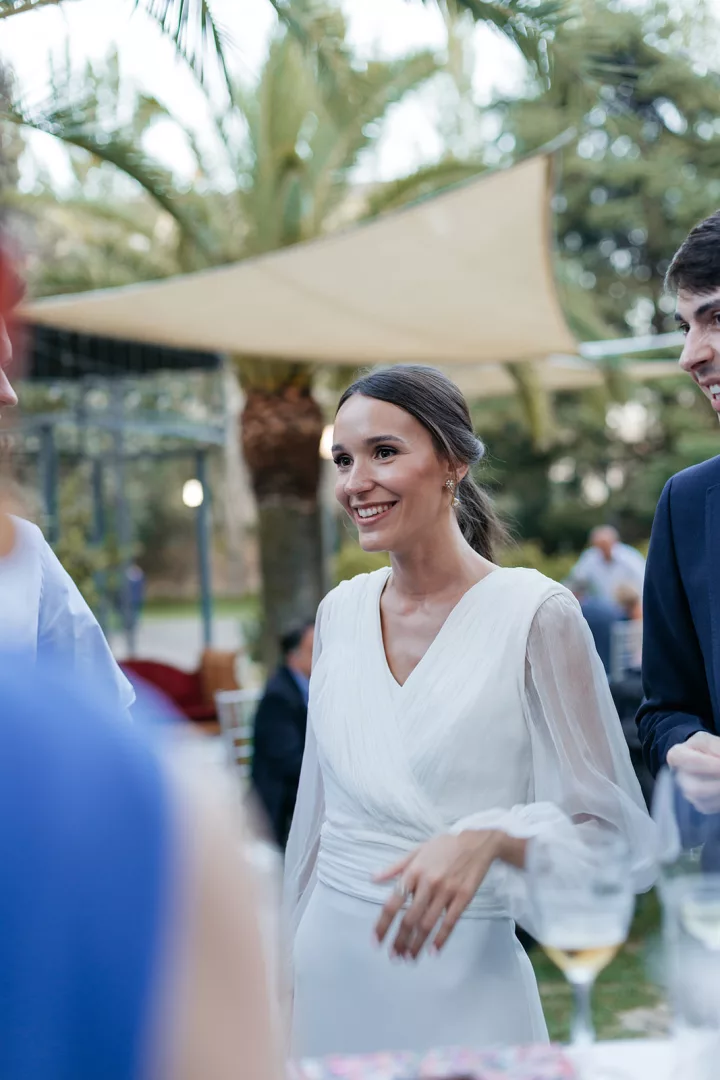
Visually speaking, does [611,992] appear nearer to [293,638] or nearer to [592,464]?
[293,638]

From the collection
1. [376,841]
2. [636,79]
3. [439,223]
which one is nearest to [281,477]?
[439,223]

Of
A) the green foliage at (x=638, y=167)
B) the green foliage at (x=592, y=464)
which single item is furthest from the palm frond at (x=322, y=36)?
the green foliage at (x=592, y=464)

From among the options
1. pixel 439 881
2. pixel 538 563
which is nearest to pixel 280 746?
pixel 439 881

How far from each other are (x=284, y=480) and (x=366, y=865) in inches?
329

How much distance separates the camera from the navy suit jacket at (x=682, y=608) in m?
2.22

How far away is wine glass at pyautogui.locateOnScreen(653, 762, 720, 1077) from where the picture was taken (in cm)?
118

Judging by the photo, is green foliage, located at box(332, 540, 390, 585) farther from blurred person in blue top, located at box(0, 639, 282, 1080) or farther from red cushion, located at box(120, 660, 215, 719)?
blurred person in blue top, located at box(0, 639, 282, 1080)

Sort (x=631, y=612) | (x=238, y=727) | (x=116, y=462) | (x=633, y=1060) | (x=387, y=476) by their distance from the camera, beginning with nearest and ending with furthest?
(x=633, y=1060) → (x=387, y=476) → (x=238, y=727) → (x=631, y=612) → (x=116, y=462)

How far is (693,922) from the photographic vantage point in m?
1.18

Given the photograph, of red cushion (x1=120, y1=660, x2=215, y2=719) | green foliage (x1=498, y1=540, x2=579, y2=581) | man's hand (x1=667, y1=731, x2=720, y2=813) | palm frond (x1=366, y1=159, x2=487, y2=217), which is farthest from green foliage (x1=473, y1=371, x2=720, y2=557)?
man's hand (x1=667, y1=731, x2=720, y2=813)

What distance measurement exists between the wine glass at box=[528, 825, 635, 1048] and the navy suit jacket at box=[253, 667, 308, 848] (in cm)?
451

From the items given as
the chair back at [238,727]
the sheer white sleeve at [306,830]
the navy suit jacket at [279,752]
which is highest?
the sheer white sleeve at [306,830]

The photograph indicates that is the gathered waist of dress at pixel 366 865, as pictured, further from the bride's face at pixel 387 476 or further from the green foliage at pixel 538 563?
the green foliage at pixel 538 563

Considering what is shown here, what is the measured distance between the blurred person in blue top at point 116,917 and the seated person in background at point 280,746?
5.07 metres
